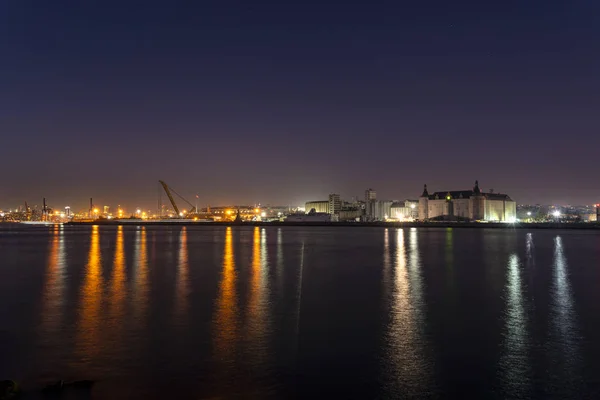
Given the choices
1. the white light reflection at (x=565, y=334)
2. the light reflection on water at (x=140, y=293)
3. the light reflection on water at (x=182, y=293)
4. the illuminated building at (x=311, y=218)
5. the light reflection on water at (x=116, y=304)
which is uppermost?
the illuminated building at (x=311, y=218)

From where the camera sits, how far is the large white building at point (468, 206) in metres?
135

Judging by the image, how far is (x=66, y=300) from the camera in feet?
46.8

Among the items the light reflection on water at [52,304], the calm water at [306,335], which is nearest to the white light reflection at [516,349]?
the calm water at [306,335]

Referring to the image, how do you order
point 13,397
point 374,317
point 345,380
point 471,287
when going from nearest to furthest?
1. point 13,397
2. point 345,380
3. point 374,317
4. point 471,287

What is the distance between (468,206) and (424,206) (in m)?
15.8

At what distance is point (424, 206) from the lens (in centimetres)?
14975

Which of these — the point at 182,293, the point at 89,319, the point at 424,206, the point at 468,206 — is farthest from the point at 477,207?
the point at 89,319

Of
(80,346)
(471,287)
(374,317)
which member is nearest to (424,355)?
(374,317)

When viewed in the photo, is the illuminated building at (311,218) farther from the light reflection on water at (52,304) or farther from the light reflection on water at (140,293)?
the light reflection on water at (52,304)

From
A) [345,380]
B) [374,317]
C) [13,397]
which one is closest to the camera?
[13,397]

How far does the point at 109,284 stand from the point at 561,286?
16.5 metres

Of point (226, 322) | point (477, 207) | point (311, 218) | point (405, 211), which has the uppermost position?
point (477, 207)

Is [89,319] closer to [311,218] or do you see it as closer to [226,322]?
[226,322]

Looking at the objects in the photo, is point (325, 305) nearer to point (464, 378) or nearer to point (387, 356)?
point (387, 356)
